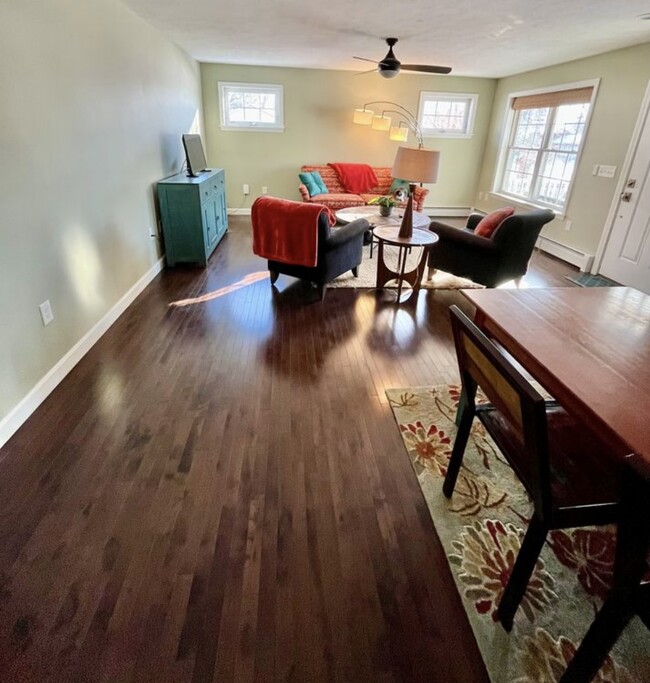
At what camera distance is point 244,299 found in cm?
363

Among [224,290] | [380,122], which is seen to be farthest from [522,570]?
[380,122]

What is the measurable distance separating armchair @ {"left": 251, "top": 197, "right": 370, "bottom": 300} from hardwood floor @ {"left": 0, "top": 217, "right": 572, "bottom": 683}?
3.40ft

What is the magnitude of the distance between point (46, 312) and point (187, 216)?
86.1 inches

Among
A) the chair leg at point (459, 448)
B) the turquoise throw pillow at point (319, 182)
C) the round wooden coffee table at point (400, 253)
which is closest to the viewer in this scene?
the chair leg at point (459, 448)

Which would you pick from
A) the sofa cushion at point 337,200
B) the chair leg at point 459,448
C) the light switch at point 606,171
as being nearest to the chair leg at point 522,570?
the chair leg at point 459,448

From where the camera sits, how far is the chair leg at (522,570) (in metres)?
1.13

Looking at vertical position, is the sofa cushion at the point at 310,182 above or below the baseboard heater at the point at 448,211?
above

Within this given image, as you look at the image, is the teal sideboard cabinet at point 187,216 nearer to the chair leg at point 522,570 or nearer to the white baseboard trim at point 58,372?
the white baseboard trim at point 58,372

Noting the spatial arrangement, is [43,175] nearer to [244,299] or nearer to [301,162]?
[244,299]

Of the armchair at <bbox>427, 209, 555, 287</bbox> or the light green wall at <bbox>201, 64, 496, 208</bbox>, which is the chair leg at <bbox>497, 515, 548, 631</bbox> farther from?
the light green wall at <bbox>201, 64, 496, 208</bbox>

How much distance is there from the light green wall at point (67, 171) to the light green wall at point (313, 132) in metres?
→ 2.50

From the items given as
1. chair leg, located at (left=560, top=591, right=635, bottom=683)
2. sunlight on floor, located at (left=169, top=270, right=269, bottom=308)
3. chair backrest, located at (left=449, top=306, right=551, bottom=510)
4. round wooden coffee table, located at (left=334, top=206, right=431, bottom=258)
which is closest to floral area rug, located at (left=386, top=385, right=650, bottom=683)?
chair leg, located at (left=560, top=591, right=635, bottom=683)

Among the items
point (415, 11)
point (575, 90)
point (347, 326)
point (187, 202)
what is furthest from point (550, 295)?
point (575, 90)

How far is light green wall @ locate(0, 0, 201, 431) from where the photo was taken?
6.48 ft
